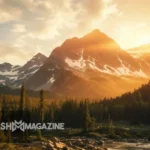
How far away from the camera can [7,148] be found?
6412cm

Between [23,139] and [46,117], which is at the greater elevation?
[46,117]

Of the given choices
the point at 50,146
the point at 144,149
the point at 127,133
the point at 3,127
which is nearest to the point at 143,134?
the point at 127,133

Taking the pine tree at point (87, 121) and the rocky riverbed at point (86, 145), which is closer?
the rocky riverbed at point (86, 145)

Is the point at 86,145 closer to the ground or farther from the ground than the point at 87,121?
closer to the ground

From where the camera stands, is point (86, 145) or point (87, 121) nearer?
point (86, 145)

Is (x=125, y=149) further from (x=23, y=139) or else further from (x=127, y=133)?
(x=127, y=133)

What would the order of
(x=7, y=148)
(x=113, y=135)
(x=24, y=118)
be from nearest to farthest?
(x=7, y=148)
(x=24, y=118)
(x=113, y=135)

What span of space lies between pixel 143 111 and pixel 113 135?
69.0m

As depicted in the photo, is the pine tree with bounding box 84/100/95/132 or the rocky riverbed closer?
the rocky riverbed

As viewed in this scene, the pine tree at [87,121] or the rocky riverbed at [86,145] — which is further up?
the pine tree at [87,121]

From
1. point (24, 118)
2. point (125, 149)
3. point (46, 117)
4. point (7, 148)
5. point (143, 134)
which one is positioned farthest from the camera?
point (46, 117)

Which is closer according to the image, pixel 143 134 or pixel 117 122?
pixel 143 134

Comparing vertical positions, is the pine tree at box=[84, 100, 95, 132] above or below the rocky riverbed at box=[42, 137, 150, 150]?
above

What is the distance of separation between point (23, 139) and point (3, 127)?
780 cm
